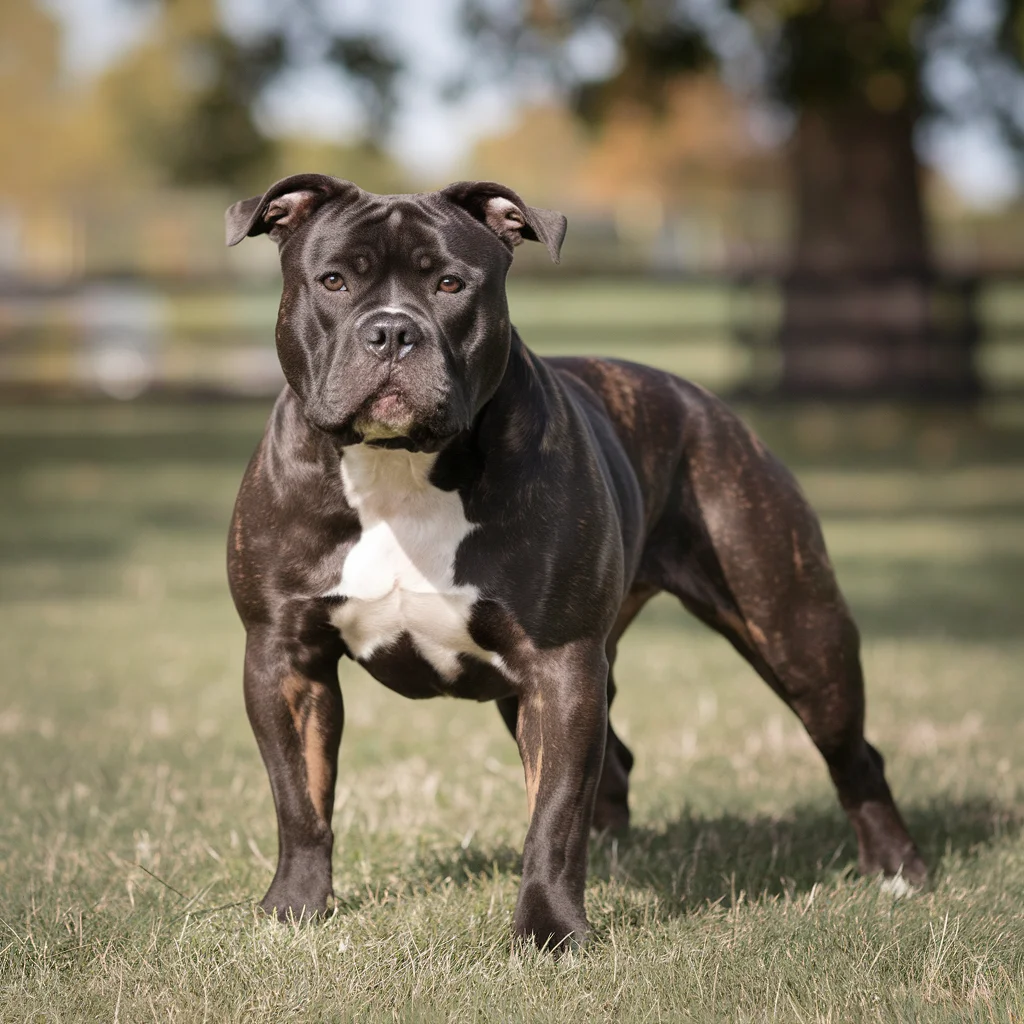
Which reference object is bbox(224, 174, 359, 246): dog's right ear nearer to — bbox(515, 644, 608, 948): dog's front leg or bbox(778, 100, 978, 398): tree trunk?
bbox(515, 644, 608, 948): dog's front leg

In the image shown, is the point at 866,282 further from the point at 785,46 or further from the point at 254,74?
the point at 254,74

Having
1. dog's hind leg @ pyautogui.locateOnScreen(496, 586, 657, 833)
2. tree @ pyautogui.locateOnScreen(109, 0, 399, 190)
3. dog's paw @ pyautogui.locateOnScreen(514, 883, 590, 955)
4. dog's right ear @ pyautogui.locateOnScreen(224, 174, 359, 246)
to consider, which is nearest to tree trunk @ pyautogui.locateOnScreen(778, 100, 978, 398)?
tree @ pyautogui.locateOnScreen(109, 0, 399, 190)

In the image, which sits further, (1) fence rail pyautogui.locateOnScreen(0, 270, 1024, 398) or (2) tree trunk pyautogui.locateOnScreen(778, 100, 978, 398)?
(1) fence rail pyautogui.locateOnScreen(0, 270, 1024, 398)

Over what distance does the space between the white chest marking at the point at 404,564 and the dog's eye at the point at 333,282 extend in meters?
0.40

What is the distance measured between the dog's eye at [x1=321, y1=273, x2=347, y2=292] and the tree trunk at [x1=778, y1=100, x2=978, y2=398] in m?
16.6

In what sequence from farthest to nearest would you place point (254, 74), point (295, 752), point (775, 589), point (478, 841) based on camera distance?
1. point (254, 74)
2. point (478, 841)
3. point (775, 589)
4. point (295, 752)

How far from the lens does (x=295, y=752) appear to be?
4512 mm

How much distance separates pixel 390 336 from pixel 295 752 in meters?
1.13

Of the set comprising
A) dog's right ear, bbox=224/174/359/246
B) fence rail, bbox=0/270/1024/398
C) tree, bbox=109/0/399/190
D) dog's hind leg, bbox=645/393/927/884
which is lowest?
fence rail, bbox=0/270/1024/398

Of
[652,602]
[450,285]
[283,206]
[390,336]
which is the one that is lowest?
[652,602]

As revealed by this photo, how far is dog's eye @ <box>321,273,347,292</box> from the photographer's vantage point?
14.2 feet

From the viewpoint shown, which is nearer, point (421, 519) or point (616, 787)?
point (421, 519)

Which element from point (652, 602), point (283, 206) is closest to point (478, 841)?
point (283, 206)

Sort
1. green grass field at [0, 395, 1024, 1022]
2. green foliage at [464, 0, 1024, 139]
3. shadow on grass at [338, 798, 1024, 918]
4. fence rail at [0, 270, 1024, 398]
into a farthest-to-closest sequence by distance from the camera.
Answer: fence rail at [0, 270, 1024, 398], green foliage at [464, 0, 1024, 139], shadow on grass at [338, 798, 1024, 918], green grass field at [0, 395, 1024, 1022]
